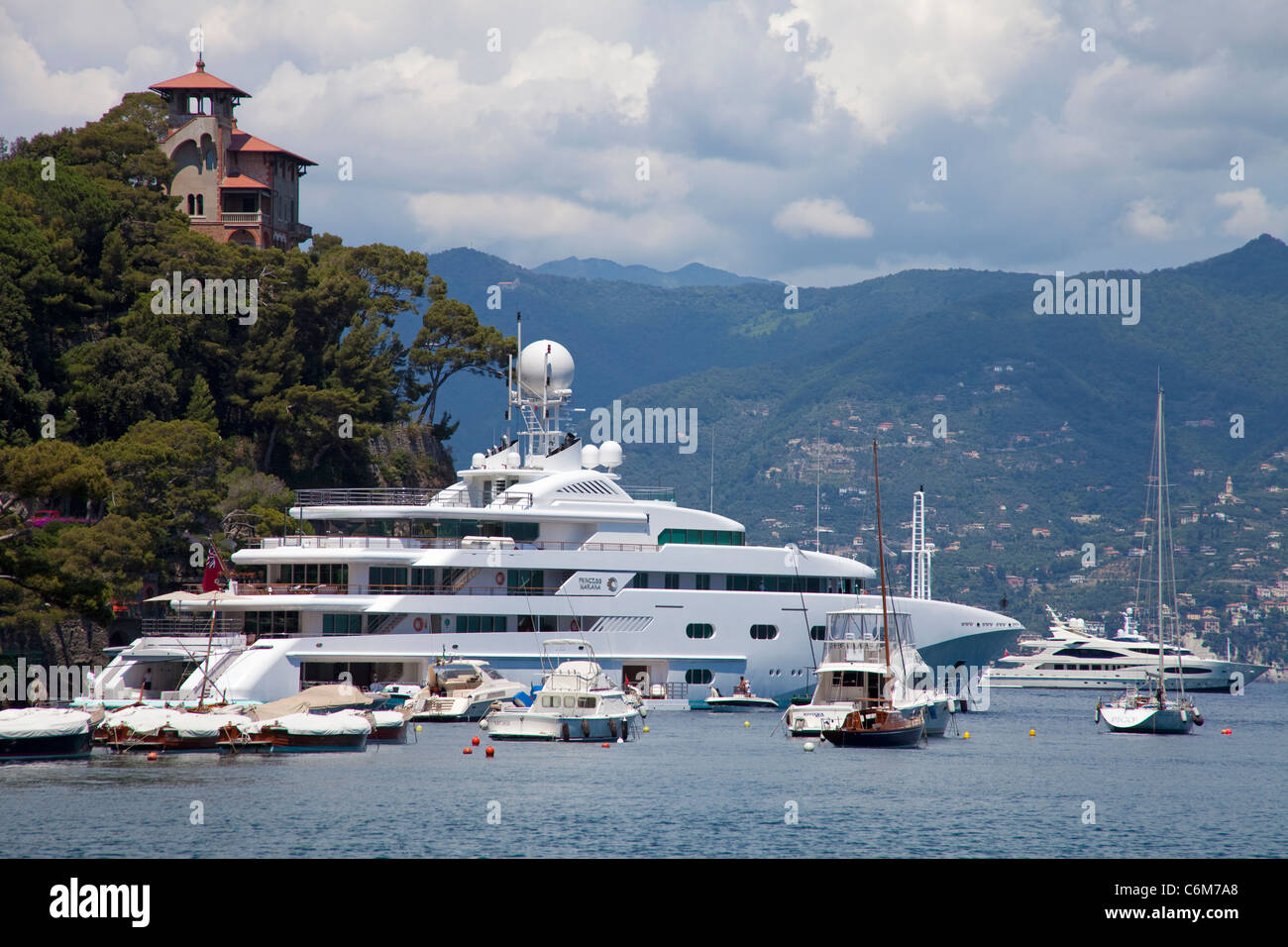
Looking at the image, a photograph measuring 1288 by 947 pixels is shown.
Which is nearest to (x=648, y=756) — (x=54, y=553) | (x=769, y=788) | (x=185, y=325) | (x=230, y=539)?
(x=769, y=788)

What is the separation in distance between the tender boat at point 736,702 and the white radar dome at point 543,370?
1508 centimetres

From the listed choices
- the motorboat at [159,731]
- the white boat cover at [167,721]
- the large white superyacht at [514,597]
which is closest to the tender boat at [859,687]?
the large white superyacht at [514,597]

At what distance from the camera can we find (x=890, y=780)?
37.6 m

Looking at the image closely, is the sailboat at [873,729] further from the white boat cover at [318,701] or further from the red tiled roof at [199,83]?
the red tiled roof at [199,83]

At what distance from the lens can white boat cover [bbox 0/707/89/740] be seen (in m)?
37.2

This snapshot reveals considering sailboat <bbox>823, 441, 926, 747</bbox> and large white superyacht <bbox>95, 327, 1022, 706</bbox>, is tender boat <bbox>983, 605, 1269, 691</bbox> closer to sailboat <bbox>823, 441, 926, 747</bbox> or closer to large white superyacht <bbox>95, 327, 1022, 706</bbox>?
large white superyacht <bbox>95, 327, 1022, 706</bbox>

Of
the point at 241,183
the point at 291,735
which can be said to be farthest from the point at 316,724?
the point at 241,183

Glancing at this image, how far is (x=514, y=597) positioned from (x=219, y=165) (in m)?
39.8

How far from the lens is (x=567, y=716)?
46062 mm

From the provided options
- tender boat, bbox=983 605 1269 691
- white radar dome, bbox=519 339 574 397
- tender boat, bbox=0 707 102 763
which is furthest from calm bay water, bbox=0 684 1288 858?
tender boat, bbox=983 605 1269 691

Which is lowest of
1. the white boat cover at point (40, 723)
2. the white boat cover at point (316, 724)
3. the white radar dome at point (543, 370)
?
the white boat cover at point (316, 724)

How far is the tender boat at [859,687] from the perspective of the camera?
1817 inches
